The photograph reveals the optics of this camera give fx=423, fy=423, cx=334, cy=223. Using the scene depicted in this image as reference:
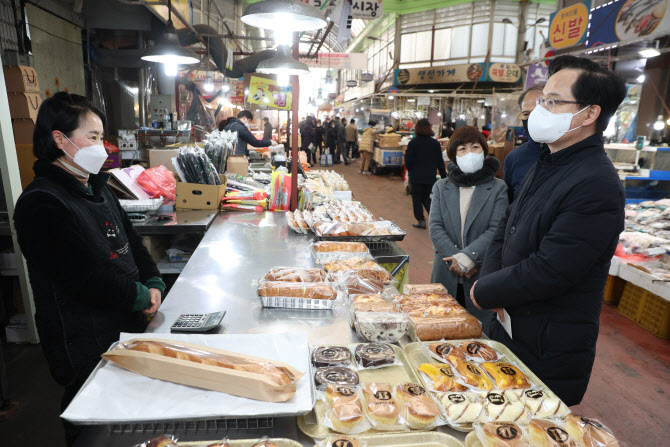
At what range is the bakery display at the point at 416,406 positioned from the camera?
1138 millimetres

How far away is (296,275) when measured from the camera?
206 centimetres

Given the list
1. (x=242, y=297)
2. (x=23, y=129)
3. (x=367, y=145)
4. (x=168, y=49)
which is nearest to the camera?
(x=242, y=297)

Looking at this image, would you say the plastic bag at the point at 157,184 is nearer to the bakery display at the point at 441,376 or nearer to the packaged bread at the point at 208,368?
the packaged bread at the point at 208,368

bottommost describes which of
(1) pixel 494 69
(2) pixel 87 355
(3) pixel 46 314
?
(2) pixel 87 355

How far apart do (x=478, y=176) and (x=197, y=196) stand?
249 centimetres

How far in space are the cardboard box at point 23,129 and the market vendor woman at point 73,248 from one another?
3.39m

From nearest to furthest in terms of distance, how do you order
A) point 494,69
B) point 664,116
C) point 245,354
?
point 245,354
point 664,116
point 494,69

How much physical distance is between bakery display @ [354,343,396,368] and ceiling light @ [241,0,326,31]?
2.00m

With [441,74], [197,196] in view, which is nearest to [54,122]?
[197,196]

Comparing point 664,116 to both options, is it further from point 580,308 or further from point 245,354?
point 245,354

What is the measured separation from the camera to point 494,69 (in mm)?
17641

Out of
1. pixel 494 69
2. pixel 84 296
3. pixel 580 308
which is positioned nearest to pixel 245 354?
Result: pixel 84 296

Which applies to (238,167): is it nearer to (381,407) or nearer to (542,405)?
→ (381,407)

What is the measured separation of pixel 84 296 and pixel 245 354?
2.82 ft
